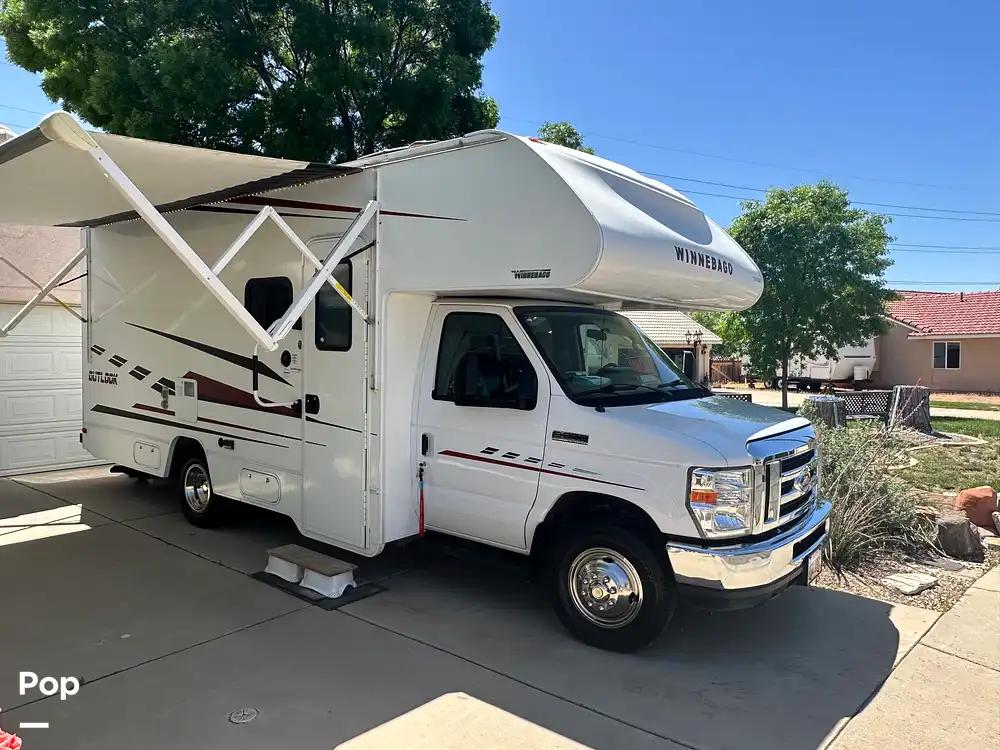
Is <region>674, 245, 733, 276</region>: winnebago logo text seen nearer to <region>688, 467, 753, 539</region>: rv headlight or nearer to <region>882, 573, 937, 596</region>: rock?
<region>688, 467, 753, 539</region>: rv headlight

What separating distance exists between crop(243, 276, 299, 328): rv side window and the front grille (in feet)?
12.3

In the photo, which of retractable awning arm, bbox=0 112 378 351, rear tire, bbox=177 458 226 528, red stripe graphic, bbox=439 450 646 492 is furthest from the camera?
rear tire, bbox=177 458 226 528

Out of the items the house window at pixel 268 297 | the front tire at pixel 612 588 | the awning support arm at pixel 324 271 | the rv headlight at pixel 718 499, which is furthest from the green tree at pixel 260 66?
the rv headlight at pixel 718 499

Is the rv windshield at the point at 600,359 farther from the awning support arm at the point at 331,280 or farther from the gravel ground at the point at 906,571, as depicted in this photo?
the gravel ground at the point at 906,571

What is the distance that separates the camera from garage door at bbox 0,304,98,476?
9.50 m

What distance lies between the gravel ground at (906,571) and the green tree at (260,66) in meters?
8.44

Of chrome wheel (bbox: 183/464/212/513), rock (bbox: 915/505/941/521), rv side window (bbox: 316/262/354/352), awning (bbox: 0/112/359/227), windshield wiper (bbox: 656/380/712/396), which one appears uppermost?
awning (bbox: 0/112/359/227)

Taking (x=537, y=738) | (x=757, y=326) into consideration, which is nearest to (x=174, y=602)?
(x=537, y=738)

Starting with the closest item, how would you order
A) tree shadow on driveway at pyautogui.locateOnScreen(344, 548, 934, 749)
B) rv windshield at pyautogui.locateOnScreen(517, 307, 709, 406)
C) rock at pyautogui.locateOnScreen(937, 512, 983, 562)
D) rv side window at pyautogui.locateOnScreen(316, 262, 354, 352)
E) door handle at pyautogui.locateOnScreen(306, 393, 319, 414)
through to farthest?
1. tree shadow on driveway at pyautogui.locateOnScreen(344, 548, 934, 749)
2. rv windshield at pyautogui.locateOnScreen(517, 307, 709, 406)
3. rv side window at pyautogui.locateOnScreen(316, 262, 354, 352)
4. door handle at pyautogui.locateOnScreen(306, 393, 319, 414)
5. rock at pyautogui.locateOnScreen(937, 512, 983, 562)

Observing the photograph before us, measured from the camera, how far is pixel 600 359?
5.25m

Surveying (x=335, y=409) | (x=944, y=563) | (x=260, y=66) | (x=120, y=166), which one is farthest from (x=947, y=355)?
(x=120, y=166)

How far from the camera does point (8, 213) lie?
7.06 m

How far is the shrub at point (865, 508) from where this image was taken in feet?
21.5

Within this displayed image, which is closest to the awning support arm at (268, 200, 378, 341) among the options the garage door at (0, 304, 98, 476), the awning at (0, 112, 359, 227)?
the awning at (0, 112, 359, 227)
